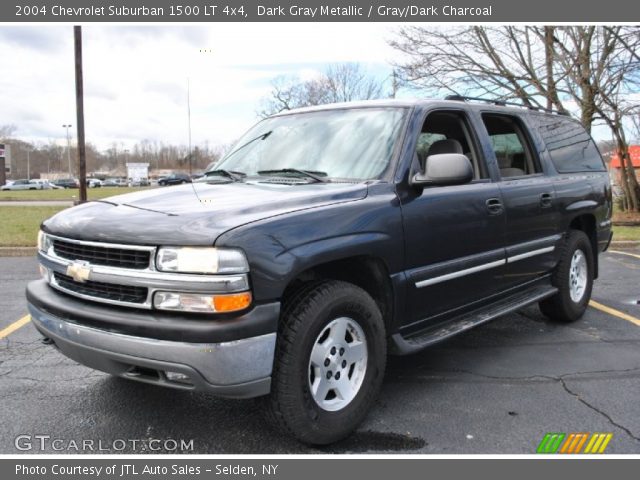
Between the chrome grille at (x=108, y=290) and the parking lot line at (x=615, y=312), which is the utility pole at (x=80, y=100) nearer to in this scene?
the chrome grille at (x=108, y=290)

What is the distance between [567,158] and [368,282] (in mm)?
3195

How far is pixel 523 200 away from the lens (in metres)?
4.48

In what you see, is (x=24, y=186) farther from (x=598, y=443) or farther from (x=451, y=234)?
(x=598, y=443)

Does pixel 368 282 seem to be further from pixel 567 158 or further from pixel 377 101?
pixel 567 158

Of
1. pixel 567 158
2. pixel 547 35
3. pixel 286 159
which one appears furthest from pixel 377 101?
pixel 547 35

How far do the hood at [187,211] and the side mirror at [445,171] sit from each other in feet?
1.48

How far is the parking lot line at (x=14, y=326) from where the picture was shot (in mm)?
5042

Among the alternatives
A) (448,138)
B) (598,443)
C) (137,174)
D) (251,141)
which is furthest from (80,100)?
(137,174)

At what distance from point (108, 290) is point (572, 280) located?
448 cm

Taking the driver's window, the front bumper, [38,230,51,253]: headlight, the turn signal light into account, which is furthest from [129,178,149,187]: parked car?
the turn signal light

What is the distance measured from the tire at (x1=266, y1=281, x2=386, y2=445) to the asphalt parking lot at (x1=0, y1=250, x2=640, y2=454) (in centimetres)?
20

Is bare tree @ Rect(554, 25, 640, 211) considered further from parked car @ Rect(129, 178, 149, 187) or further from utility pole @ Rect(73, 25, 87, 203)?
parked car @ Rect(129, 178, 149, 187)

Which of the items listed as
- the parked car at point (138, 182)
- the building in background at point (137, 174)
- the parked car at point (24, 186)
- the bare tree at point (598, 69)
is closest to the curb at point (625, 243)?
the bare tree at point (598, 69)

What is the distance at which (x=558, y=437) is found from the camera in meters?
3.10
